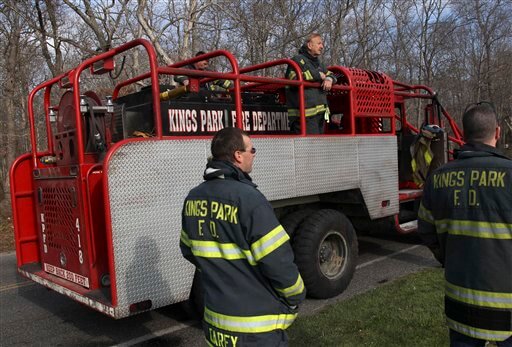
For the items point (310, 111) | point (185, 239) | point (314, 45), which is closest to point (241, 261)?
point (185, 239)

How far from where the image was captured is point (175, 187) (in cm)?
369

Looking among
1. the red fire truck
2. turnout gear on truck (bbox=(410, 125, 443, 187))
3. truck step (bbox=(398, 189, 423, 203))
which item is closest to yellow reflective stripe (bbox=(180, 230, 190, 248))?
the red fire truck

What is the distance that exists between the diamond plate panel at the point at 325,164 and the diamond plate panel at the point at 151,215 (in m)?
1.21

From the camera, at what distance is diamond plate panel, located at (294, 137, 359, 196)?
462 centimetres

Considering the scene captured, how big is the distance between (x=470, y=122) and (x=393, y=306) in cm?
262

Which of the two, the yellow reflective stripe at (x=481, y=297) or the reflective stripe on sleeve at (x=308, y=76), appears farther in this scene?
the reflective stripe on sleeve at (x=308, y=76)

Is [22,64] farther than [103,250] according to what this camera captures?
Yes

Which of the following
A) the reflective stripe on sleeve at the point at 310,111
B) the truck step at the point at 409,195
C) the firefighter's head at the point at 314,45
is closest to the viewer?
the reflective stripe on sleeve at the point at 310,111

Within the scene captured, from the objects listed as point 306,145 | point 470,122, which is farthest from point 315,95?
point 470,122

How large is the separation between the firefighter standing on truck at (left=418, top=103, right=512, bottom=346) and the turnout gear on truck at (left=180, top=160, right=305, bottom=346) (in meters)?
0.81

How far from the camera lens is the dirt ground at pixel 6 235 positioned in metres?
9.09

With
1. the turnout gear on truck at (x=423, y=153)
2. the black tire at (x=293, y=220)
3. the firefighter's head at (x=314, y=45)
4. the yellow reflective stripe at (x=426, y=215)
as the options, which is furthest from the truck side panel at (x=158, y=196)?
the turnout gear on truck at (x=423, y=153)

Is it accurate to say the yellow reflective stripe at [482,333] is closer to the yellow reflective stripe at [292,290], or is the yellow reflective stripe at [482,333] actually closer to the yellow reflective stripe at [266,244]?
the yellow reflective stripe at [292,290]

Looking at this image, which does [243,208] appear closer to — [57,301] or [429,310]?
[429,310]
